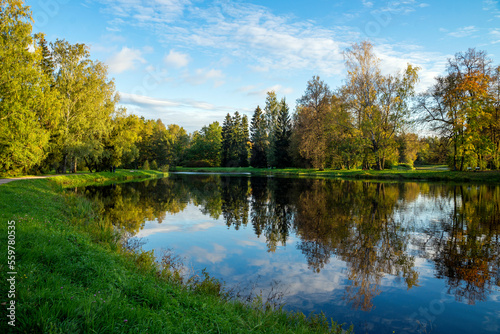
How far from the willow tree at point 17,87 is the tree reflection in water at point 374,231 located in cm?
1320

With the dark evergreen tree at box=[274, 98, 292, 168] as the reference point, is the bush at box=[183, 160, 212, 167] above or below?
below

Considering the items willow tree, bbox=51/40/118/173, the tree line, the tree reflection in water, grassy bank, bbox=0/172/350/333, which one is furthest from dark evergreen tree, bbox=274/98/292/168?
grassy bank, bbox=0/172/350/333

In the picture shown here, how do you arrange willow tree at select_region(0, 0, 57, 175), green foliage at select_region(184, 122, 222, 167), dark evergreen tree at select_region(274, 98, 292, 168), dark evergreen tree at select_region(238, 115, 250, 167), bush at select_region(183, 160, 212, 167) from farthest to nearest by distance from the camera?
green foliage at select_region(184, 122, 222, 167), bush at select_region(183, 160, 212, 167), dark evergreen tree at select_region(238, 115, 250, 167), dark evergreen tree at select_region(274, 98, 292, 168), willow tree at select_region(0, 0, 57, 175)

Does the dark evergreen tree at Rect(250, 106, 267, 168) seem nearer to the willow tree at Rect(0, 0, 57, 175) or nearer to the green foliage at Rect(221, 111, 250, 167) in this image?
the green foliage at Rect(221, 111, 250, 167)

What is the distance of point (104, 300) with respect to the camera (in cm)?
421

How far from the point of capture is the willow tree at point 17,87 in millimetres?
24219

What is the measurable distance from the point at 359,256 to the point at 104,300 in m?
7.18

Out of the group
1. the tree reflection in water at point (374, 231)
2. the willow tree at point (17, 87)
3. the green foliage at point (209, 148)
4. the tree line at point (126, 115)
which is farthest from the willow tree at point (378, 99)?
the green foliage at point (209, 148)

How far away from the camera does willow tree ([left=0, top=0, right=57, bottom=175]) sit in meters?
24.2

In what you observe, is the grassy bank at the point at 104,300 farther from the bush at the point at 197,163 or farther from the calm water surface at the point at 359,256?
the bush at the point at 197,163

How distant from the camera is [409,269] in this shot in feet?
25.9

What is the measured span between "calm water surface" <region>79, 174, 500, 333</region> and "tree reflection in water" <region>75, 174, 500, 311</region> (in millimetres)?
42

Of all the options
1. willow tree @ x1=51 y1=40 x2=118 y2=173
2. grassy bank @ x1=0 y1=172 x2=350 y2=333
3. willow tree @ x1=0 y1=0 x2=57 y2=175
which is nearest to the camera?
grassy bank @ x1=0 y1=172 x2=350 y2=333

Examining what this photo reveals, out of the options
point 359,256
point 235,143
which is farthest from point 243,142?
point 359,256
